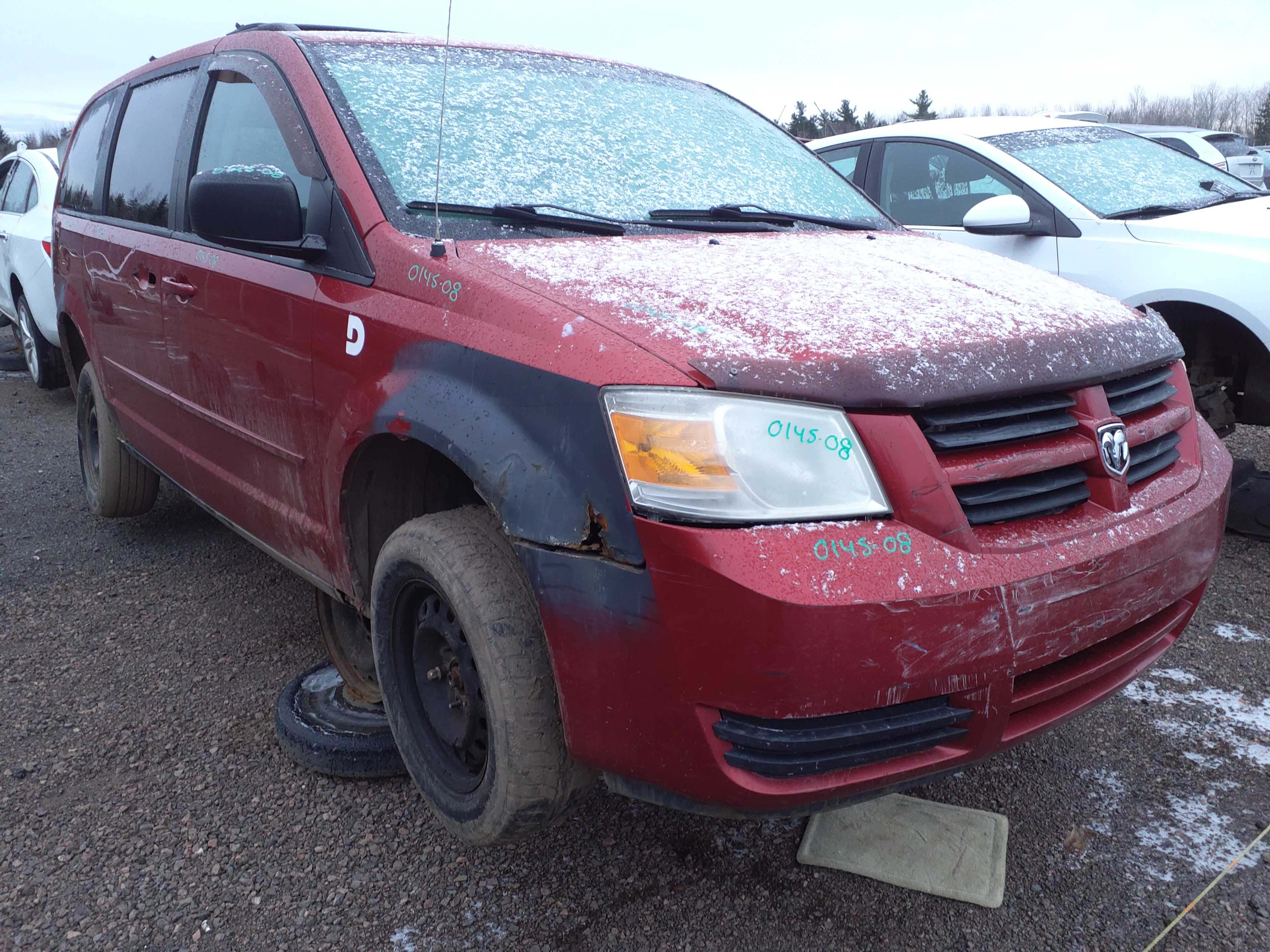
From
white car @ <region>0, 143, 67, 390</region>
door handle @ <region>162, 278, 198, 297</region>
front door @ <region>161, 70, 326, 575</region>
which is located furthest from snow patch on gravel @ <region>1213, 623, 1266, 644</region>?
white car @ <region>0, 143, 67, 390</region>

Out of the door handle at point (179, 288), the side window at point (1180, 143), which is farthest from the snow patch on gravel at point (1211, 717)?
the side window at point (1180, 143)

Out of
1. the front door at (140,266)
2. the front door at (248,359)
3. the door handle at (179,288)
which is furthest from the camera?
the front door at (140,266)

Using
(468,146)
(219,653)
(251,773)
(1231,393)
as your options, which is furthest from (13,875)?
(1231,393)

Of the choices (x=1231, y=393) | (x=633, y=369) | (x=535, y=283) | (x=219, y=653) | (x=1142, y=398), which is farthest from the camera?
(x=1231, y=393)

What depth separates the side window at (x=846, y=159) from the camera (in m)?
5.34

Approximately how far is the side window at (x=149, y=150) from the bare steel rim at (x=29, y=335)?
13.3ft

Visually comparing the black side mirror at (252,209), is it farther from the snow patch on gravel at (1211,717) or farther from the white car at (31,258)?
the white car at (31,258)

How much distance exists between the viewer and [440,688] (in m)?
2.13

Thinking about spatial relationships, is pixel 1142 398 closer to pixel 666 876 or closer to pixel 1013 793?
pixel 1013 793

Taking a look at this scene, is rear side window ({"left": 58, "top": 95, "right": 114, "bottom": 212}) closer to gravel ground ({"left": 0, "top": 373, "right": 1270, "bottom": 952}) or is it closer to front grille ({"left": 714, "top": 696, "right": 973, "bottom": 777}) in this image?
gravel ground ({"left": 0, "top": 373, "right": 1270, "bottom": 952})

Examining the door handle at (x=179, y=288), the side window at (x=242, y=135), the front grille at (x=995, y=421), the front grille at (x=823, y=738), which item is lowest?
the front grille at (x=823, y=738)

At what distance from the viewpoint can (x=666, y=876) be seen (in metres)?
2.10

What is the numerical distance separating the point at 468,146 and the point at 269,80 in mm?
616

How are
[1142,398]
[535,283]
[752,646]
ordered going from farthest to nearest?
[1142,398], [535,283], [752,646]
